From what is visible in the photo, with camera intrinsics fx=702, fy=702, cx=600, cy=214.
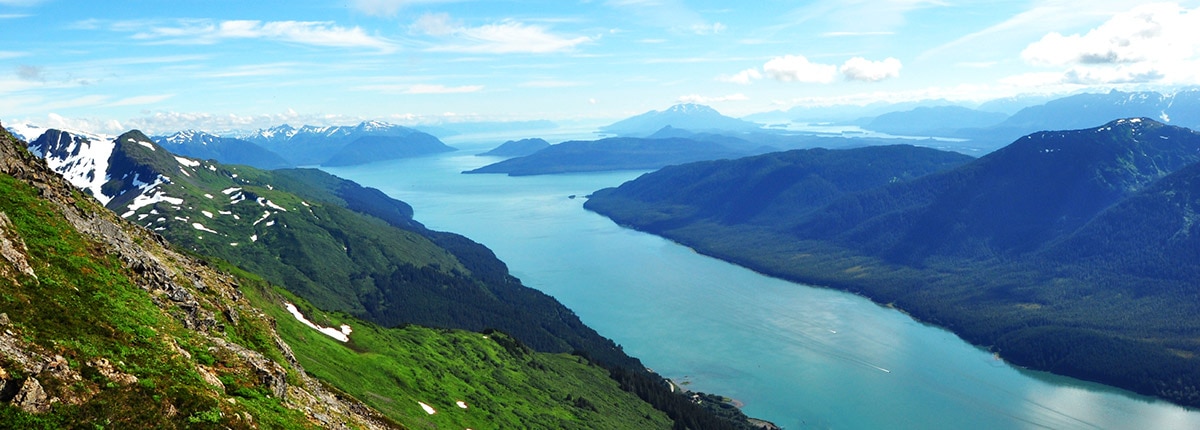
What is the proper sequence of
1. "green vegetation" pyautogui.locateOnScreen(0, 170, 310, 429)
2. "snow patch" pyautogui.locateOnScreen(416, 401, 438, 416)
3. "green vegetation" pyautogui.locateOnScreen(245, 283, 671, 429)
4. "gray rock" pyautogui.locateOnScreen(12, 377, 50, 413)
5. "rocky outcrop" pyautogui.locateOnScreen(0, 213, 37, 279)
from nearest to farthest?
"gray rock" pyautogui.locateOnScreen(12, 377, 50, 413)
"green vegetation" pyautogui.locateOnScreen(0, 170, 310, 429)
"rocky outcrop" pyautogui.locateOnScreen(0, 213, 37, 279)
"green vegetation" pyautogui.locateOnScreen(245, 283, 671, 429)
"snow patch" pyautogui.locateOnScreen(416, 401, 438, 416)

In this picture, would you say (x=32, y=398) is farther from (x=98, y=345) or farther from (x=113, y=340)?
(x=113, y=340)

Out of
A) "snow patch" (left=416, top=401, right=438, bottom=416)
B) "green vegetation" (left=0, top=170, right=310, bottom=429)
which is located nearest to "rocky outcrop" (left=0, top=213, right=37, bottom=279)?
"green vegetation" (left=0, top=170, right=310, bottom=429)

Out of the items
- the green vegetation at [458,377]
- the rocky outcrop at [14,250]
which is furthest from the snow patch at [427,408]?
the rocky outcrop at [14,250]

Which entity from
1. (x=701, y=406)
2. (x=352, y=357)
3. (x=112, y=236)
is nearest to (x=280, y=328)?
(x=352, y=357)

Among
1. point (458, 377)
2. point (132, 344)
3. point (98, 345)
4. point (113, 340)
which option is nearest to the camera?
point (98, 345)

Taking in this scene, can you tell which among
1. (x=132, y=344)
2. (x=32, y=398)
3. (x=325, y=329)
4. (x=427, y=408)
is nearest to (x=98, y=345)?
(x=132, y=344)

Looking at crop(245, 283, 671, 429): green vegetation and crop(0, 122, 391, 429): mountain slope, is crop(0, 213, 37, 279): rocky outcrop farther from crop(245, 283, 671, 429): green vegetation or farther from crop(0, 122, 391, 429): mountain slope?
crop(245, 283, 671, 429): green vegetation

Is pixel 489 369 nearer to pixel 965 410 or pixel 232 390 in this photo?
pixel 232 390

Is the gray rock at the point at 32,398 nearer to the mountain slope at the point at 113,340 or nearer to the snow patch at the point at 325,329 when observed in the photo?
the mountain slope at the point at 113,340
